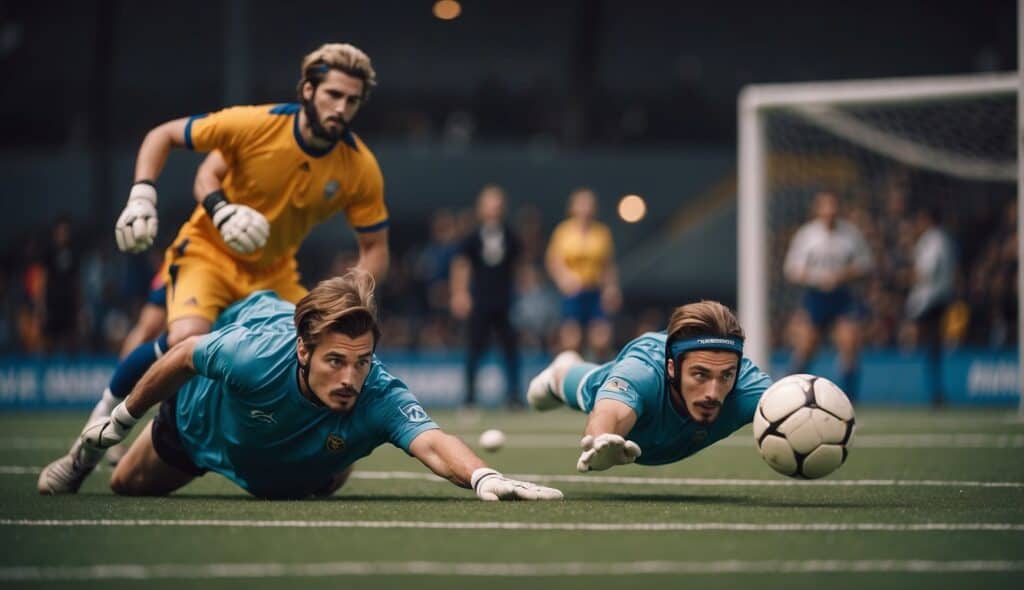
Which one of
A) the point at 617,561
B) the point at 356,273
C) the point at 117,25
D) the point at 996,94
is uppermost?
the point at 117,25

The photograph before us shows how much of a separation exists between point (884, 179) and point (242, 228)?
14033 millimetres

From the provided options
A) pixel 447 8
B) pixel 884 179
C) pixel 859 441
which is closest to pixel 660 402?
pixel 859 441

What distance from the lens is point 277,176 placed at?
771 centimetres

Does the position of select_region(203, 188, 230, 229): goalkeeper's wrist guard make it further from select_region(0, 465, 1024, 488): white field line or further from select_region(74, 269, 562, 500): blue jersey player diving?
select_region(0, 465, 1024, 488): white field line

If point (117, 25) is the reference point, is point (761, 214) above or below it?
below

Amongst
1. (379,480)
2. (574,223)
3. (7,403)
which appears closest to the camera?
(379,480)

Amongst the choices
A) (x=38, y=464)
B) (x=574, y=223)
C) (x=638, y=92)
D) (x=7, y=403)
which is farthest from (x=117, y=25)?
(x=38, y=464)

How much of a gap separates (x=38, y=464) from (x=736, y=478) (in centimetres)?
393

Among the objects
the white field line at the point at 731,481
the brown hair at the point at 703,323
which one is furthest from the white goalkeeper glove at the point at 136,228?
the brown hair at the point at 703,323

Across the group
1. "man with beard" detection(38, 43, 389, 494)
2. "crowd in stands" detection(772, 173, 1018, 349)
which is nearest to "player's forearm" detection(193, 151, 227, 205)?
"man with beard" detection(38, 43, 389, 494)

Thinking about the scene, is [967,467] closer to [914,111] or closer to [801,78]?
[914,111]

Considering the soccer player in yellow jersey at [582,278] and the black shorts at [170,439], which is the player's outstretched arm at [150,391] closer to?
the black shorts at [170,439]

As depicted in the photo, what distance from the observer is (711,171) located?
26.9m

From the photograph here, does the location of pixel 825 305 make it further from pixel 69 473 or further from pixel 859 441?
pixel 69 473
